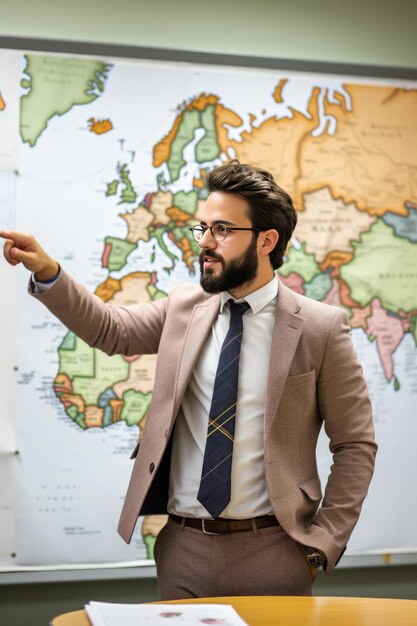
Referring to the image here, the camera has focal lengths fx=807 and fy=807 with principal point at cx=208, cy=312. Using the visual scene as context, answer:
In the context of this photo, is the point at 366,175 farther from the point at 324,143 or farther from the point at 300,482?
the point at 300,482

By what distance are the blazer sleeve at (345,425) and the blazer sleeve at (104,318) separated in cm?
48

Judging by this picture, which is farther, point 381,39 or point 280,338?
point 381,39

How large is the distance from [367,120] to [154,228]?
92 centimetres

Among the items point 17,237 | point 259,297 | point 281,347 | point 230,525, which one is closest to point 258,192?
point 259,297

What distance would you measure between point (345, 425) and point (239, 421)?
28 centimetres

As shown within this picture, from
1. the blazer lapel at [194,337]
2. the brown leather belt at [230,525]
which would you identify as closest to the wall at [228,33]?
the brown leather belt at [230,525]

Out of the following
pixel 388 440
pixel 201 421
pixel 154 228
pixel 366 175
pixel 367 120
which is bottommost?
pixel 388 440

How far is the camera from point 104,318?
2.08 m

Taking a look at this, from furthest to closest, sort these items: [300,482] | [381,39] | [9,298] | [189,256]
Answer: [381,39] → [189,256] → [9,298] → [300,482]

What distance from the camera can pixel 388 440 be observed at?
303 cm

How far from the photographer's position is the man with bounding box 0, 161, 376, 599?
1.92 metres

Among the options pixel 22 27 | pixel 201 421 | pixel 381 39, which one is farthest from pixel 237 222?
pixel 381 39

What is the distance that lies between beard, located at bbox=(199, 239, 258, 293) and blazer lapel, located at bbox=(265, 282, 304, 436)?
122 millimetres

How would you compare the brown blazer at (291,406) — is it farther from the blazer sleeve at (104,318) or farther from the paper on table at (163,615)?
the paper on table at (163,615)
